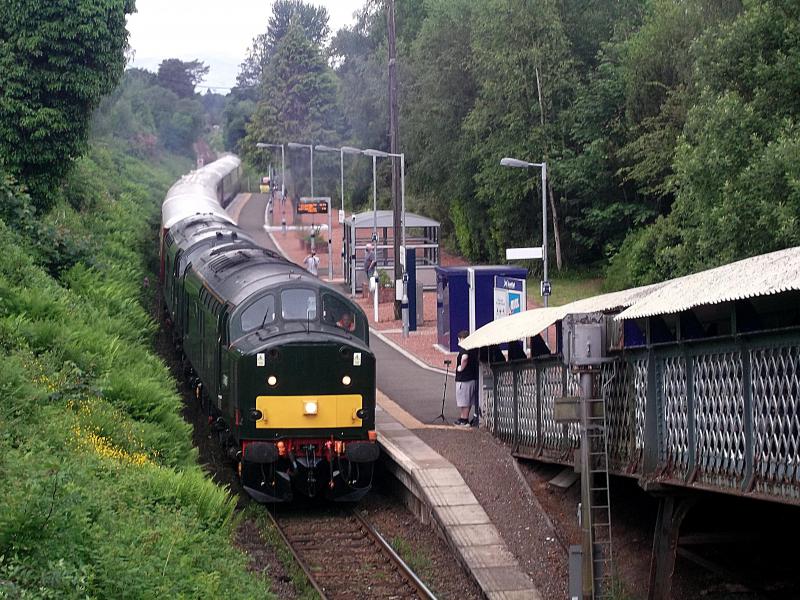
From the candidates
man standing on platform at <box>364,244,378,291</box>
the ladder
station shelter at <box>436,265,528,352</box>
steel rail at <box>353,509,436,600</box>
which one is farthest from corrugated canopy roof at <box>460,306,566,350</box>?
man standing on platform at <box>364,244,378,291</box>

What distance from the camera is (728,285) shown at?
1075 cm

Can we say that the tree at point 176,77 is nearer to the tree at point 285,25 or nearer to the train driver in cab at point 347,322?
the tree at point 285,25

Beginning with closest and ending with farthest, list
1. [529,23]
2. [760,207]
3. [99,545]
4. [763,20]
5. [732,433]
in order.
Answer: [99,545] → [732,433] → [760,207] → [763,20] → [529,23]

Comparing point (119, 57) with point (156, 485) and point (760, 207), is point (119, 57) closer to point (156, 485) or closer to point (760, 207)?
point (760, 207)

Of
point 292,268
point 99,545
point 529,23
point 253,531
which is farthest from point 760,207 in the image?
point 529,23

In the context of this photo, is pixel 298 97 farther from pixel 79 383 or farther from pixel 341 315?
pixel 79 383

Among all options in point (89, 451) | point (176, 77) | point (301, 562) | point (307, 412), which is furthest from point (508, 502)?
point (176, 77)

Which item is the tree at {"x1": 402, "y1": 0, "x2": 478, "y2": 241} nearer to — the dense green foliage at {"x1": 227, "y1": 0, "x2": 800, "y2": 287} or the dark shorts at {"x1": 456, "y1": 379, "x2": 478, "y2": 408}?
the dense green foliage at {"x1": 227, "y1": 0, "x2": 800, "y2": 287}

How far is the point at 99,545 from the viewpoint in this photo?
31.1 feet

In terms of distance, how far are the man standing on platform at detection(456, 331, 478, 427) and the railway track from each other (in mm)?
4393

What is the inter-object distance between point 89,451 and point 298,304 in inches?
197

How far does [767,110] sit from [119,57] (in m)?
17.1

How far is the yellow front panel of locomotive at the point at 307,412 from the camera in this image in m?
16.5

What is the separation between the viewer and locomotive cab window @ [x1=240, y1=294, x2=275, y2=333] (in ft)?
55.9
